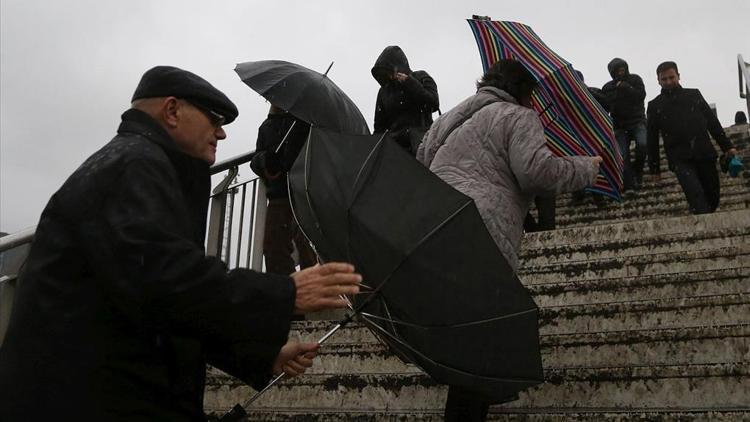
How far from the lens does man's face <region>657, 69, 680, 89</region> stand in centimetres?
732

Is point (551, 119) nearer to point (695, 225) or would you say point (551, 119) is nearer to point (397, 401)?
point (397, 401)

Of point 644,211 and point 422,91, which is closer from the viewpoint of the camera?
point 422,91

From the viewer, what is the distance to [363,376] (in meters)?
4.12

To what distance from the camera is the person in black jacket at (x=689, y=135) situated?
6.86 metres

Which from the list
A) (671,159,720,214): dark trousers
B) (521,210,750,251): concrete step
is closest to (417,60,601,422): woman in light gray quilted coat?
(521,210,750,251): concrete step

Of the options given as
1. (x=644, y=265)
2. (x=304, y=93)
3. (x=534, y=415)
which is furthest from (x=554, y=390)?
(x=304, y=93)

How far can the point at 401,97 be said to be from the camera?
6.07 m

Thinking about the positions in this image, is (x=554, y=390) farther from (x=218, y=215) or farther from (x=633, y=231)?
(x=218, y=215)

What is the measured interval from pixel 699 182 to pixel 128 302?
20.6 feet

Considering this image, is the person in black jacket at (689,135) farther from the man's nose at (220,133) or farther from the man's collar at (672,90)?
the man's nose at (220,133)

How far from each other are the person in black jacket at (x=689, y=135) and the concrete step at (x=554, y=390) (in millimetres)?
3592

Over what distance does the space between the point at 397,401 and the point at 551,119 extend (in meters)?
1.65

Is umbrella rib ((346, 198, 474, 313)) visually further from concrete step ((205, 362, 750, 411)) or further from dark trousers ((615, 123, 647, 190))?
dark trousers ((615, 123, 647, 190))

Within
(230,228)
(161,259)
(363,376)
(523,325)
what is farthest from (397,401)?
(161,259)
